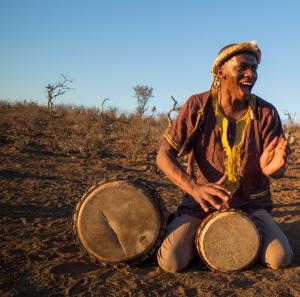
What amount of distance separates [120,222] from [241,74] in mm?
1471

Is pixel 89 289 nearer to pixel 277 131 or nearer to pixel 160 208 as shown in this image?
pixel 160 208

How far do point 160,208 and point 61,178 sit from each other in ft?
11.9

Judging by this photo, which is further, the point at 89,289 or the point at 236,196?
the point at 236,196

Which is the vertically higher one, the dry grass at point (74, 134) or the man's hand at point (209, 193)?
the dry grass at point (74, 134)

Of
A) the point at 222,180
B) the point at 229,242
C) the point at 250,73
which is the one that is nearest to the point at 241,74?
the point at 250,73

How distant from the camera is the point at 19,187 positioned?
5691 mm

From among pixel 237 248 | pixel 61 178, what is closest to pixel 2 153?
pixel 61 178

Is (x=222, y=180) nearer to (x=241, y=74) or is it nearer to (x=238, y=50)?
(x=241, y=74)

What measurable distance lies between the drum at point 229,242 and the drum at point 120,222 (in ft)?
1.15

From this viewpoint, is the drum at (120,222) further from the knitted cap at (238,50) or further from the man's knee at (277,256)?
the knitted cap at (238,50)

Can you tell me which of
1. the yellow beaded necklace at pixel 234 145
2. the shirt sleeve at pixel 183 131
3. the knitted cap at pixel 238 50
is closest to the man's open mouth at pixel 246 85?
the yellow beaded necklace at pixel 234 145

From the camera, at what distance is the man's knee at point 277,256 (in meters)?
3.06

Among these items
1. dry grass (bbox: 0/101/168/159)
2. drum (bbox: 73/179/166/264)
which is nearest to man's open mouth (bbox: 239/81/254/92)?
drum (bbox: 73/179/166/264)

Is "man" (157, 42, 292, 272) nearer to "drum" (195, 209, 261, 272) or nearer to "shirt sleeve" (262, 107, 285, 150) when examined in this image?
"shirt sleeve" (262, 107, 285, 150)
